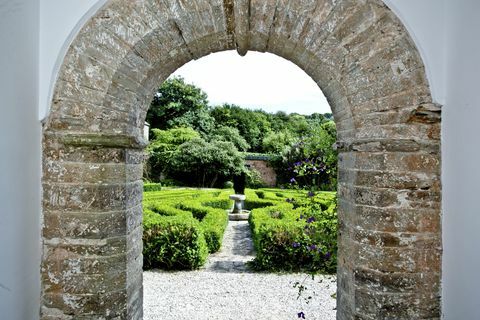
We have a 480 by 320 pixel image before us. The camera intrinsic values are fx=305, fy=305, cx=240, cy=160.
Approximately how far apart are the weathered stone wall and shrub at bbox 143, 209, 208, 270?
16809mm

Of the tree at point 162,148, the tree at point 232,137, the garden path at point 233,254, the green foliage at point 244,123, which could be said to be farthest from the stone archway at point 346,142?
the green foliage at point 244,123

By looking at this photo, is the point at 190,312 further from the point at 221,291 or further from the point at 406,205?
the point at 406,205

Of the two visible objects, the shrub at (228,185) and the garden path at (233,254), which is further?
the shrub at (228,185)

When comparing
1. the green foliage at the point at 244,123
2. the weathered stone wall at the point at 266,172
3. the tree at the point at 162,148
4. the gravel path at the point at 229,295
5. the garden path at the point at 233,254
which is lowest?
the gravel path at the point at 229,295

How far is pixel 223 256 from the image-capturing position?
24.2 ft

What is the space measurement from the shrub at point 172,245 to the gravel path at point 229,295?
0.80 feet

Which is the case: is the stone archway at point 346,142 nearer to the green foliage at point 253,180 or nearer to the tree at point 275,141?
the green foliage at point 253,180

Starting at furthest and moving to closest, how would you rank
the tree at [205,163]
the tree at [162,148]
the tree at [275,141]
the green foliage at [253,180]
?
the tree at [275,141] < the green foliage at [253,180] < the tree at [162,148] < the tree at [205,163]

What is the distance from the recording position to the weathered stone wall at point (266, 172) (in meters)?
23.2

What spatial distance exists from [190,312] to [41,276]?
3.28 meters

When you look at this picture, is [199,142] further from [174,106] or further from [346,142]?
[346,142]

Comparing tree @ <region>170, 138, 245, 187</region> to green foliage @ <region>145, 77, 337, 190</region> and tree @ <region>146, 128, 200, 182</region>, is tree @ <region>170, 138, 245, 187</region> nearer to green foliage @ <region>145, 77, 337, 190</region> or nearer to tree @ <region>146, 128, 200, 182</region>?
green foliage @ <region>145, 77, 337, 190</region>

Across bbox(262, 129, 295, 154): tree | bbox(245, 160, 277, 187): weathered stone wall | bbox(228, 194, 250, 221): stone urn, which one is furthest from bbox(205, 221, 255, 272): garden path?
bbox(262, 129, 295, 154): tree
